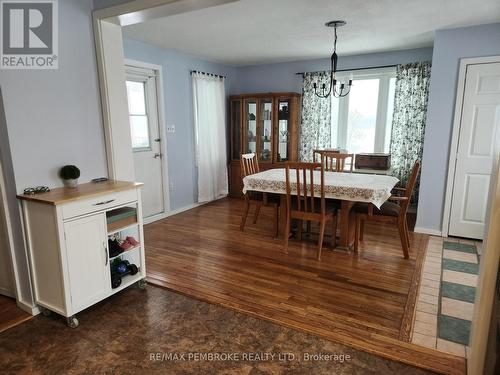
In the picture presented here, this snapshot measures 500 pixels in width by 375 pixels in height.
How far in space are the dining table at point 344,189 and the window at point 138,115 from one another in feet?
5.31

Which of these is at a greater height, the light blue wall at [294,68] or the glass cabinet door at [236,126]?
the light blue wall at [294,68]

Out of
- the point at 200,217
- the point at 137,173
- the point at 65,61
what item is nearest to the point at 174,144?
the point at 137,173

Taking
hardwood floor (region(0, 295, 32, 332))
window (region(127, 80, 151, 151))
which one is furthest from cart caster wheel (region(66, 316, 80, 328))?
window (region(127, 80, 151, 151))

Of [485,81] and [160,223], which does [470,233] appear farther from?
[160,223]

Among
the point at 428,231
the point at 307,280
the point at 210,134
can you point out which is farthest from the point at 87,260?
the point at 428,231

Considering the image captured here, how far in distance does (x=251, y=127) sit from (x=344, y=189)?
2886 mm

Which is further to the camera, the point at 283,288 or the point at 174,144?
the point at 174,144

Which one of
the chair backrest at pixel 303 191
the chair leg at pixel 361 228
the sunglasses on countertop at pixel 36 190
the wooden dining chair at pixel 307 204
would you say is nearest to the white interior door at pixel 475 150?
the chair leg at pixel 361 228

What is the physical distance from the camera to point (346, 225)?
3.36m

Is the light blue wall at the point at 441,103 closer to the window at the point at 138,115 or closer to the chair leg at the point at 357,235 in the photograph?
the chair leg at the point at 357,235

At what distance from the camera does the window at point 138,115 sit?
162 inches

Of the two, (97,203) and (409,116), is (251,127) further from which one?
(97,203)

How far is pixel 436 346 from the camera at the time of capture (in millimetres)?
1916

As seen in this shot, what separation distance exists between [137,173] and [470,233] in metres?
4.07
